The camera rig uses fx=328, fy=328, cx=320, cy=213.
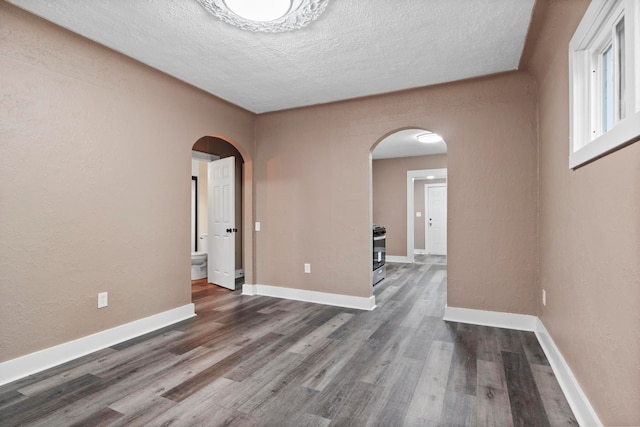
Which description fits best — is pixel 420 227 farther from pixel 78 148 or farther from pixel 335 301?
pixel 78 148

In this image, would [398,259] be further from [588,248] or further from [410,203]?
[588,248]

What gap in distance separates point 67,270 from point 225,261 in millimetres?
2493

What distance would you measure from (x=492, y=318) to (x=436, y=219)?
21.2 ft

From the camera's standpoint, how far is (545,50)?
2592 mm

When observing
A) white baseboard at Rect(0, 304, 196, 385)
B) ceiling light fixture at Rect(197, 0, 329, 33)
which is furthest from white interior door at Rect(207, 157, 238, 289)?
ceiling light fixture at Rect(197, 0, 329, 33)

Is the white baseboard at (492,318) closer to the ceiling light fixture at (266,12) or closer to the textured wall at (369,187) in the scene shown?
the textured wall at (369,187)

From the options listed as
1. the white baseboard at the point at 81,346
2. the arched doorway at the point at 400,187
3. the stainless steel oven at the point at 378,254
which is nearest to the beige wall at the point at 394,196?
Result: the arched doorway at the point at 400,187

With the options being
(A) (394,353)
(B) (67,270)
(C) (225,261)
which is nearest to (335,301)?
(A) (394,353)

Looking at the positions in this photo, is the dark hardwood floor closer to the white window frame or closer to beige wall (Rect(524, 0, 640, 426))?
beige wall (Rect(524, 0, 640, 426))

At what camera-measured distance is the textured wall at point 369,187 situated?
325 centimetres

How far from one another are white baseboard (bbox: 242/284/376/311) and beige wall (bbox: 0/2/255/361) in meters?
1.22

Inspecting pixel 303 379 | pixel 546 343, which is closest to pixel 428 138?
pixel 546 343

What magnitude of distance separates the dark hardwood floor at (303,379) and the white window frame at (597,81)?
1.50 metres

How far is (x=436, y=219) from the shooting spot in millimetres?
9516
